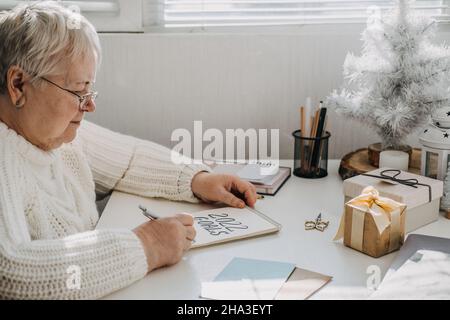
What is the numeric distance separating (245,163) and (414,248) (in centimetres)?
64

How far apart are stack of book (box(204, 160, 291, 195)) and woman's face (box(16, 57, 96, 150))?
489 mm

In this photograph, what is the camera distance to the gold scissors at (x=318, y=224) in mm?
1169

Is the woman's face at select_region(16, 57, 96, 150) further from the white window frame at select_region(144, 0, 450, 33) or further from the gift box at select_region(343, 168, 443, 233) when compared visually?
the white window frame at select_region(144, 0, 450, 33)

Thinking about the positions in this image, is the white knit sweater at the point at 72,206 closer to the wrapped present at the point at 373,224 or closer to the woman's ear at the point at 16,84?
the woman's ear at the point at 16,84

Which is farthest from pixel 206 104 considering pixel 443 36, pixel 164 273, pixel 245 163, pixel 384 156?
pixel 164 273

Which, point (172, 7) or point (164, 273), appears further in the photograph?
point (172, 7)

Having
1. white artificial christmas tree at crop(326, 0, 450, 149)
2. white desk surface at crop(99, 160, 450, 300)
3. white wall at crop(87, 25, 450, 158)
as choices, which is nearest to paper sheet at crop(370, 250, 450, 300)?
white desk surface at crop(99, 160, 450, 300)

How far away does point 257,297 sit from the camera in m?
0.90

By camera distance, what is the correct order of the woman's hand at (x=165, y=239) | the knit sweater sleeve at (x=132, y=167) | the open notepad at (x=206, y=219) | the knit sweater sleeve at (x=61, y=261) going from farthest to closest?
the knit sweater sleeve at (x=132, y=167), the open notepad at (x=206, y=219), the woman's hand at (x=165, y=239), the knit sweater sleeve at (x=61, y=261)

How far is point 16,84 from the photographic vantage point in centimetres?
103

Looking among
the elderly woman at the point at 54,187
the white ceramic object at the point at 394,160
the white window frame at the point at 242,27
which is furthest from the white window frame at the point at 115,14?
the white ceramic object at the point at 394,160

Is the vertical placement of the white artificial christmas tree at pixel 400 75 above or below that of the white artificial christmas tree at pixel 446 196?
above

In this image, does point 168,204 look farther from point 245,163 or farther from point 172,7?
point 172,7

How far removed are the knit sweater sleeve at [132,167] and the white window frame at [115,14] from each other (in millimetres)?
419
